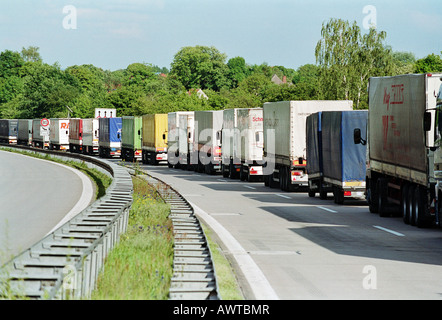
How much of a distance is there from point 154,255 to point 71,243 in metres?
2.66

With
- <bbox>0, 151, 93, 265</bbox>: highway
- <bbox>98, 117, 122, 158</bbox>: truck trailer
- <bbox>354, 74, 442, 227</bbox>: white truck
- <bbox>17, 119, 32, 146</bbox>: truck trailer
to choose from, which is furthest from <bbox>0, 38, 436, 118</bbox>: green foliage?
<bbox>354, 74, 442, 227</bbox>: white truck

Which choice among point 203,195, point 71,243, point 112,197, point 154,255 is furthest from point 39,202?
Answer: point 71,243

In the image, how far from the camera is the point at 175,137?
2128 inches

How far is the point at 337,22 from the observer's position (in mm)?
92125

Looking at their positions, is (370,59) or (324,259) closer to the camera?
(324,259)

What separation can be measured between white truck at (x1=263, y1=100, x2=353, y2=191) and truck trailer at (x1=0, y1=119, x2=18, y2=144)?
76030 mm

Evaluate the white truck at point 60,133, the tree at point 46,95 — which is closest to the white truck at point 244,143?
the white truck at point 60,133

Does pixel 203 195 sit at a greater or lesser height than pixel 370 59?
lesser

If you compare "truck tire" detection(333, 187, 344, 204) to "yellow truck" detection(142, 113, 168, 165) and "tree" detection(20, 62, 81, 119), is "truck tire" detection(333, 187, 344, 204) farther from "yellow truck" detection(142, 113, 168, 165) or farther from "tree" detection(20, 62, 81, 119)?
"tree" detection(20, 62, 81, 119)

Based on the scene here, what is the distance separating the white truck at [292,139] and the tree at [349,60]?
56.3m

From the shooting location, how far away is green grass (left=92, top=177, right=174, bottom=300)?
405 inches

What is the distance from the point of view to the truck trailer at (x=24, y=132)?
9867 centimetres
